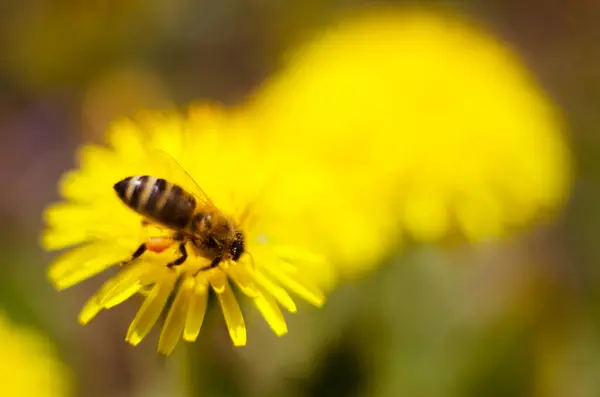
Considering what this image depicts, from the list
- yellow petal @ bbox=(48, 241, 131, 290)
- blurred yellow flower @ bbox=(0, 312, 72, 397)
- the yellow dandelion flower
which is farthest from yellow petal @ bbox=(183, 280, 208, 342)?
blurred yellow flower @ bbox=(0, 312, 72, 397)

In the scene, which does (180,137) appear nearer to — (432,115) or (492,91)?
(432,115)

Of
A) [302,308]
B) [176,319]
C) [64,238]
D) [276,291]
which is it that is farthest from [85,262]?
[302,308]

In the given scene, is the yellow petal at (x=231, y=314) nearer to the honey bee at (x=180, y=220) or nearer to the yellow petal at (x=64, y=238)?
the honey bee at (x=180, y=220)

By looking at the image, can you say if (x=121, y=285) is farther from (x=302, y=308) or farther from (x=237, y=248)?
(x=302, y=308)

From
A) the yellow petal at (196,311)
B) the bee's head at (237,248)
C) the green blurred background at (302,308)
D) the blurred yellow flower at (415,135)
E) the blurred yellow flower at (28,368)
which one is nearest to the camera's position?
the yellow petal at (196,311)

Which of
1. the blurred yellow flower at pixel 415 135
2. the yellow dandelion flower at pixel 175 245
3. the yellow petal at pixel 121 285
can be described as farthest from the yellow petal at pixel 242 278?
the blurred yellow flower at pixel 415 135

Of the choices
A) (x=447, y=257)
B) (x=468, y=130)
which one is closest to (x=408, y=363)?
(x=447, y=257)
